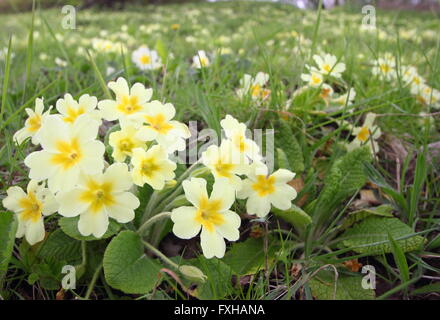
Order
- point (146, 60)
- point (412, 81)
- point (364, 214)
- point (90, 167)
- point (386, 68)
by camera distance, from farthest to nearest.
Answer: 1. point (146, 60)
2. point (386, 68)
3. point (412, 81)
4. point (364, 214)
5. point (90, 167)

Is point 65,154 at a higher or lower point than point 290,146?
higher

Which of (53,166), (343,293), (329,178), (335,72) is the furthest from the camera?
(335,72)

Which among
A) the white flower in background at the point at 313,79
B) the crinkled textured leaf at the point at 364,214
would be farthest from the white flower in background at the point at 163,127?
the white flower in background at the point at 313,79

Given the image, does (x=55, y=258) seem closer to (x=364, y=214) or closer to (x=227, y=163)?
(x=227, y=163)

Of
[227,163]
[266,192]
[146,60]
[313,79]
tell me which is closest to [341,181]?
[266,192]

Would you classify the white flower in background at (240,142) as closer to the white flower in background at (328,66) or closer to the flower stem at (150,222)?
the flower stem at (150,222)
